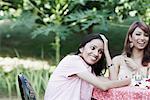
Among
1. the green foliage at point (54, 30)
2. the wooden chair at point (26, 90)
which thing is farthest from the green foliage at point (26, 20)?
the wooden chair at point (26, 90)

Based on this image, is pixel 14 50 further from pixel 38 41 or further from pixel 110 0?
pixel 110 0

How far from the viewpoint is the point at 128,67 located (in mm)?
4637

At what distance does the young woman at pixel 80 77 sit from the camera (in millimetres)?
3809

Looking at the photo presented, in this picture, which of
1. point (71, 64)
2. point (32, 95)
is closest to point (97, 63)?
point (71, 64)

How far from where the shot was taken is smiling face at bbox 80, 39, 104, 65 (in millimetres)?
3900

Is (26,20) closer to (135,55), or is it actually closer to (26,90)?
(135,55)

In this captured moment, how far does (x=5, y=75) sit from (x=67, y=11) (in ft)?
4.42

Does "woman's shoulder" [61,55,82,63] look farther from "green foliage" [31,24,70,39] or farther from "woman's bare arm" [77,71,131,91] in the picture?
"green foliage" [31,24,70,39]

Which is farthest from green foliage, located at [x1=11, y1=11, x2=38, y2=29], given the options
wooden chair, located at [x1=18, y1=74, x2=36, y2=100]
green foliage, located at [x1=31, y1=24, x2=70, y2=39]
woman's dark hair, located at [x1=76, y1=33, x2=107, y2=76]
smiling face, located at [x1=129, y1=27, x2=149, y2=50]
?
wooden chair, located at [x1=18, y1=74, x2=36, y2=100]

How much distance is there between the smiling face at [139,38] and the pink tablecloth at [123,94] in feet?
2.49

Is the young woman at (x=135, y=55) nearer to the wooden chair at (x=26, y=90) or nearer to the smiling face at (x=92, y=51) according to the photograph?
the smiling face at (x=92, y=51)

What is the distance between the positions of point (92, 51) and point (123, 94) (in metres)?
0.41

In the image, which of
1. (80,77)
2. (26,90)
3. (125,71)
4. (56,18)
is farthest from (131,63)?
(56,18)

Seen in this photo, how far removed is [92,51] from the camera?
3896 mm
